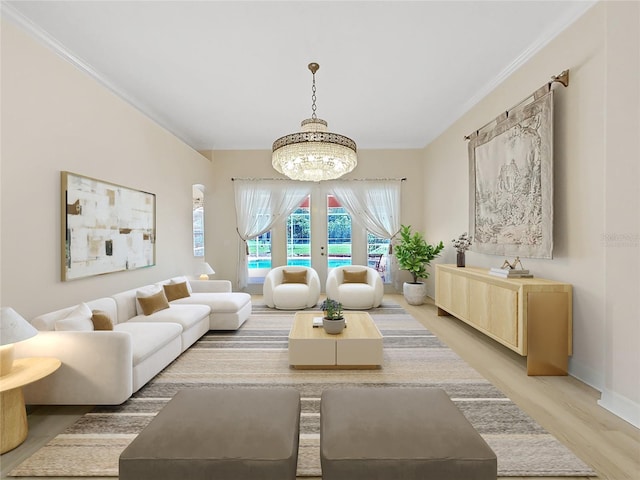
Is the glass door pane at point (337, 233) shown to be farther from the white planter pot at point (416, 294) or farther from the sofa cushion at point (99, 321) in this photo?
the sofa cushion at point (99, 321)

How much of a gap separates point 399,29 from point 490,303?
9.54 feet

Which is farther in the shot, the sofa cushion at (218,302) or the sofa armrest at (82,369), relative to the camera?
the sofa cushion at (218,302)

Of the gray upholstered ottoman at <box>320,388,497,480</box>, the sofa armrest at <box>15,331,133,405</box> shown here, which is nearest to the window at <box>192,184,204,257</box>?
the sofa armrest at <box>15,331,133,405</box>

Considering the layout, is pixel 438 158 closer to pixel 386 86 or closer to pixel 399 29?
pixel 386 86

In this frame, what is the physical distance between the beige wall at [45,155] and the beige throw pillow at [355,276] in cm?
345

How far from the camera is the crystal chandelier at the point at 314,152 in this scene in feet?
10.6

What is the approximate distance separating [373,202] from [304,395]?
4873 mm

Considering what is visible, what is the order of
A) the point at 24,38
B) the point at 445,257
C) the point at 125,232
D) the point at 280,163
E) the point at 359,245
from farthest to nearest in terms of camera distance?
the point at 359,245 → the point at 445,257 → the point at 125,232 → the point at 280,163 → the point at 24,38

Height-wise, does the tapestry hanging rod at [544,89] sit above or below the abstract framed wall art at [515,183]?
above

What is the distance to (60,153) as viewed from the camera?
286cm

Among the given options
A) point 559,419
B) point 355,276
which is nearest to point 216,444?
point 559,419

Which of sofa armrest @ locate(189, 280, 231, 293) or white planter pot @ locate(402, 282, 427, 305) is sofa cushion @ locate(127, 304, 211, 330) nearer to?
sofa armrest @ locate(189, 280, 231, 293)

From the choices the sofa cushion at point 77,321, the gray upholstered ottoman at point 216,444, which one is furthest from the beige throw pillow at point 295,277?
the gray upholstered ottoman at point 216,444

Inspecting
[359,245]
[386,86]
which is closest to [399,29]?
[386,86]
